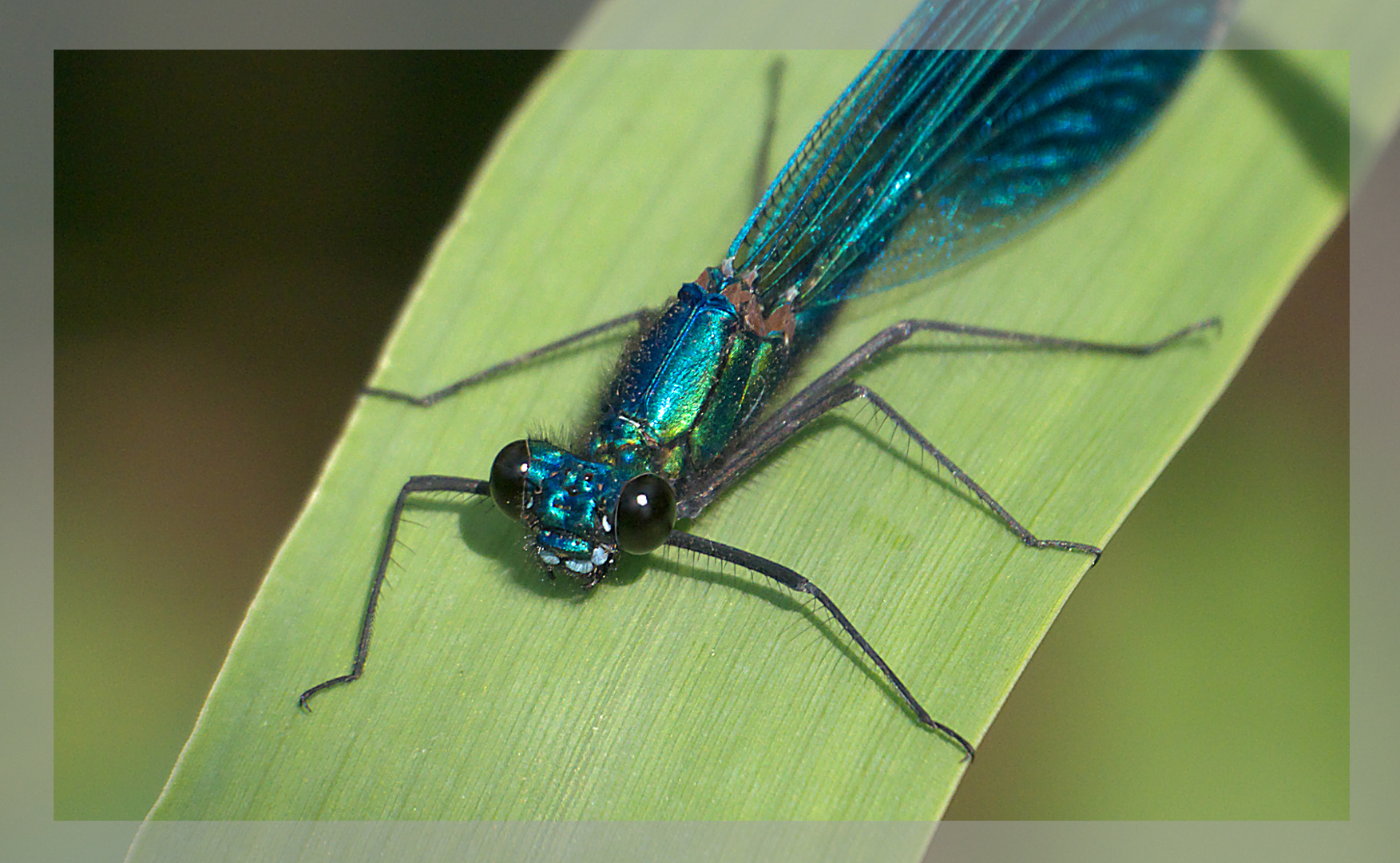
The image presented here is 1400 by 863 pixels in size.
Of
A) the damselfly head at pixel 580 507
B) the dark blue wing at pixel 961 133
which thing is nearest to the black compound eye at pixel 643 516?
the damselfly head at pixel 580 507

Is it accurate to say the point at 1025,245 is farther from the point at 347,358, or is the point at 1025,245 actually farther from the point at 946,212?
the point at 347,358

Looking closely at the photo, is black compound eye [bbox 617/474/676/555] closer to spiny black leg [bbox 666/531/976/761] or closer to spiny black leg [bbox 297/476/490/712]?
spiny black leg [bbox 666/531/976/761]

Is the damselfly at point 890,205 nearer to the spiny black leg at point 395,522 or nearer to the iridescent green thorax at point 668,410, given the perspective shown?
the iridescent green thorax at point 668,410

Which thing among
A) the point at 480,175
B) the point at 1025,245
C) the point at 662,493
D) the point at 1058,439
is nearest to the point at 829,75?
the point at 1025,245

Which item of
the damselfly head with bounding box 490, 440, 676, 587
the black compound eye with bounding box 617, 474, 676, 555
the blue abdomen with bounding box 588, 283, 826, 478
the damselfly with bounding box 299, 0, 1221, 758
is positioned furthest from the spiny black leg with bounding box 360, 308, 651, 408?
the black compound eye with bounding box 617, 474, 676, 555

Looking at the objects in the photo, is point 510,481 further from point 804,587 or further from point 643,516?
point 804,587

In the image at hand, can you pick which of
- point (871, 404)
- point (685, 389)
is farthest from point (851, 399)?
point (685, 389)
